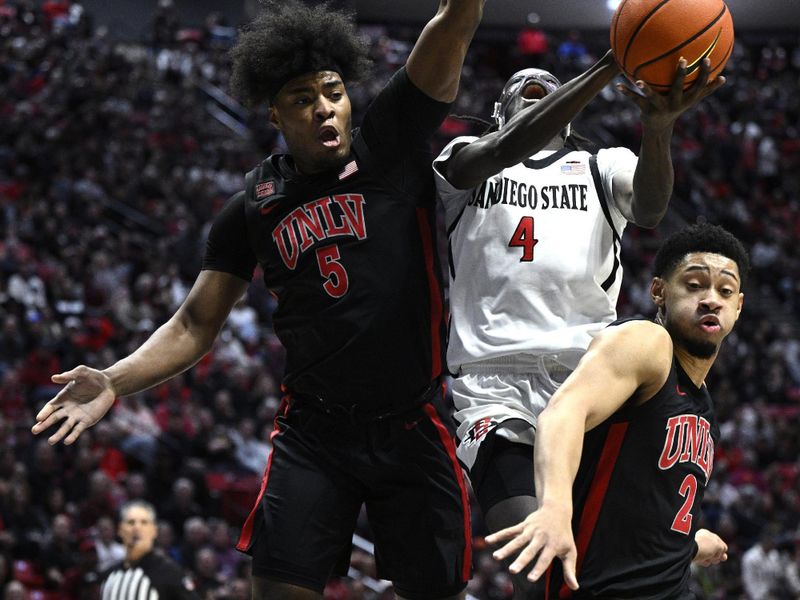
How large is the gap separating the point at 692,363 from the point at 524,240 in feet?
2.25

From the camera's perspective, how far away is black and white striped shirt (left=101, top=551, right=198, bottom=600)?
6.55 m

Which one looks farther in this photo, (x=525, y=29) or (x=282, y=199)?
(x=525, y=29)

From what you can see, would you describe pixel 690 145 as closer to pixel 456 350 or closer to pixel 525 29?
pixel 525 29

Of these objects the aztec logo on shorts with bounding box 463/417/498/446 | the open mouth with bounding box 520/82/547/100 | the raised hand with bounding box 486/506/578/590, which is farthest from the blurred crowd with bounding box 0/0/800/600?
the raised hand with bounding box 486/506/578/590

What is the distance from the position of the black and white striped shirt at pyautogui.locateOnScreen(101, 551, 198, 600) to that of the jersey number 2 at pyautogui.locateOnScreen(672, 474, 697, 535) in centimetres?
410

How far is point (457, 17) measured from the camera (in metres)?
3.21

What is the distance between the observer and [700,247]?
3.31m

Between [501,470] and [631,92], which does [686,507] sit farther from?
[631,92]

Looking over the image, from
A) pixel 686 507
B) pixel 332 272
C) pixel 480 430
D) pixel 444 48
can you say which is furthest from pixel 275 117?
pixel 686 507

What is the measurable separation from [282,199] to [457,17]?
871 mm

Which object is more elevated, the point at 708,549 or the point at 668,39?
the point at 668,39

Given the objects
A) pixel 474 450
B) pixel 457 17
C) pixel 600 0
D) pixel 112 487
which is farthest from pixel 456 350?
pixel 600 0

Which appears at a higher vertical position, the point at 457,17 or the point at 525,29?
the point at 457,17

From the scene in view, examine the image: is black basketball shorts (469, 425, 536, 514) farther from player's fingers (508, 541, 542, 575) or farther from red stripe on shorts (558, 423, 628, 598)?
player's fingers (508, 541, 542, 575)
